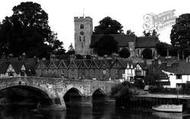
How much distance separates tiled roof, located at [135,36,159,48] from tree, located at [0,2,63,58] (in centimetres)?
2043

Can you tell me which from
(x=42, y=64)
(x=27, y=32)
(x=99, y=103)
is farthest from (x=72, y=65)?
(x=99, y=103)

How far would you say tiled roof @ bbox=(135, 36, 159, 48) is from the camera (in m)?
121

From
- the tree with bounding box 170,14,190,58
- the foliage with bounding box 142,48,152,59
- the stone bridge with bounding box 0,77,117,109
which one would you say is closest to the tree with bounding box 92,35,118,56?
the foliage with bounding box 142,48,152,59

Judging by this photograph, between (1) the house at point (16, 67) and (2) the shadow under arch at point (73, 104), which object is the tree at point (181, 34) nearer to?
(2) the shadow under arch at point (73, 104)

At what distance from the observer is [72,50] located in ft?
435

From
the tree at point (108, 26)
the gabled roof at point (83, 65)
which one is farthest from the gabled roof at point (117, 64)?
the tree at point (108, 26)

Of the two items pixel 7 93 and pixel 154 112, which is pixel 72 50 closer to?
pixel 7 93

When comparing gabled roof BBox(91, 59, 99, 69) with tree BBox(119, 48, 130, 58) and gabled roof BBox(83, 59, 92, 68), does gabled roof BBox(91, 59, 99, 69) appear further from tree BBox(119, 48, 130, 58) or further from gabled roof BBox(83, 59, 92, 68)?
tree BBox(119, 48, 130, 58)

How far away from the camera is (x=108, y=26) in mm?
132875

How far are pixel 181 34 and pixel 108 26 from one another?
95.5ft

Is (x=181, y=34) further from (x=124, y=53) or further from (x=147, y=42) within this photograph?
(x=147, y=42)

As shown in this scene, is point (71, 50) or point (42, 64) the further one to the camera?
point (71, 50)

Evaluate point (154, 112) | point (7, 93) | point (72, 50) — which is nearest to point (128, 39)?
point (72, 50)

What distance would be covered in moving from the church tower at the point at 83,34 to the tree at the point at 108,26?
7.46m
